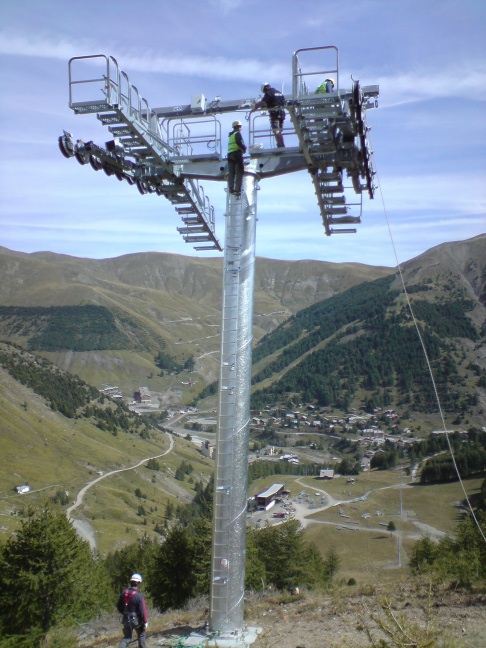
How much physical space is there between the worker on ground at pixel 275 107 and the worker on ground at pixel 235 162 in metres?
0.77

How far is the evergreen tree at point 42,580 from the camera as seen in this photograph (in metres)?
22.4

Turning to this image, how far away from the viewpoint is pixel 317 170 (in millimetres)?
12805

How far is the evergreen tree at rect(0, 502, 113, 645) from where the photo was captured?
22.4m

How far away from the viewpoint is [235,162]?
12.8 meters

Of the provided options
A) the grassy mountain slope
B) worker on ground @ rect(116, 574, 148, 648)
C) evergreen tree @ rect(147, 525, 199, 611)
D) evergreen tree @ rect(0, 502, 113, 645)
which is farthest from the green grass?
worker on ground @ rect(116, 574, 148, 648)

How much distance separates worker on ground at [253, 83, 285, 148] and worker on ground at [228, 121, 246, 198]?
770 mm

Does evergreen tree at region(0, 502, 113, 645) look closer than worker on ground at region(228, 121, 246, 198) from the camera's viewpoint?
No

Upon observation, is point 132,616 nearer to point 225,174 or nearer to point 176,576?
point 225,174

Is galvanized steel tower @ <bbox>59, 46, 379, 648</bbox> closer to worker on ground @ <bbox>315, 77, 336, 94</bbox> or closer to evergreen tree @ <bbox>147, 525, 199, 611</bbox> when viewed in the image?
worker on ground @ <bbox>315, 77, 336, 94</bbox>

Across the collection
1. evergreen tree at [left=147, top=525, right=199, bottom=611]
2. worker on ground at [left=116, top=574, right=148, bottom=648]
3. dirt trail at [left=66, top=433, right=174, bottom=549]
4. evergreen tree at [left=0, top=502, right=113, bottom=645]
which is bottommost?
dirt trail at [left=66, top=433, right=174, bottom=549]

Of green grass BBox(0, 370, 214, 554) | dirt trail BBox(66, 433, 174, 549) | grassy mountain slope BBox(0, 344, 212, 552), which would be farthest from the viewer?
grassy mountain slope BBox(0, 344, 212, 552)

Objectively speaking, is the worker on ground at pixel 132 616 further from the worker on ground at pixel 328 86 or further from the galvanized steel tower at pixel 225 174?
the worker on ground at pixel 328 86

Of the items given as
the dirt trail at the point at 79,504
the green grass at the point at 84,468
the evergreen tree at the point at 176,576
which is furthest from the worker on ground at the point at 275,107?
the green grass at the point at 84,468

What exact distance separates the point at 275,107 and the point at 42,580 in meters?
20.0
